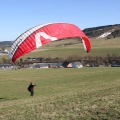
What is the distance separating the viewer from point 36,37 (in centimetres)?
1862

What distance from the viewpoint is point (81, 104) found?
13953mm

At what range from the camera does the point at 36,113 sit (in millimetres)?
13227

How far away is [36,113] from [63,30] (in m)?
8.26

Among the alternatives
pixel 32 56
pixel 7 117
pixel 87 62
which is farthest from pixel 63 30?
pixel 32 56

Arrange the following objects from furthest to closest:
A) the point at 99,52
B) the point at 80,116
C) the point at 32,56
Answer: the point at 32,56, the point at 99,52, the point at 80,116

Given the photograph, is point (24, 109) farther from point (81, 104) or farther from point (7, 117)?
point (81, 104)

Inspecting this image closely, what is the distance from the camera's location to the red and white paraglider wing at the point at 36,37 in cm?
1822

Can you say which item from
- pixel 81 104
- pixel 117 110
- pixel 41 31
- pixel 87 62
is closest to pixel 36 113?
pixel 81 104

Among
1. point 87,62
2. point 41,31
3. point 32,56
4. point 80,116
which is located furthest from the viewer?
point 32,56

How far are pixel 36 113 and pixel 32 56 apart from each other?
11818 cm

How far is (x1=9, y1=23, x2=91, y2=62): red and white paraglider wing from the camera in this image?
18.2 meters

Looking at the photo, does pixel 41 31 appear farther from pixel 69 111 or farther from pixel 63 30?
pixel 69 111

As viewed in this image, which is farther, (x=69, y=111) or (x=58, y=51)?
(x=58, y=51)

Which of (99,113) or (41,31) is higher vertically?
(41,31)
